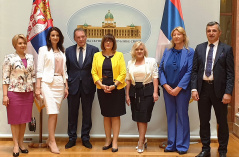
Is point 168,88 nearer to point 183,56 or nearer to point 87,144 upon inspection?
point 183,56

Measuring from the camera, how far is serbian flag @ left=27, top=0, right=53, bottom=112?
4.21m

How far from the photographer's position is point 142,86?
3949 millimetres

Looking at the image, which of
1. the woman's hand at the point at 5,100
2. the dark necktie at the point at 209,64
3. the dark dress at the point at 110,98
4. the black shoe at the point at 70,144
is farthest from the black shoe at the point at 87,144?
the dark necktie at the point at 209,64

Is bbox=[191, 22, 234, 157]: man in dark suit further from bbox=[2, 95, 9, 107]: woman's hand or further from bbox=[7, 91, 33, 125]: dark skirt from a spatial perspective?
bbox=[2, 95, 9, 107]: woman's hand

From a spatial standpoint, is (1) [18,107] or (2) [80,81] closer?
(1) [18,107]

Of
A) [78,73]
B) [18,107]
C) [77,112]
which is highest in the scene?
[78,73]

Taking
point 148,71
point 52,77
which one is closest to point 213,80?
point 148,71

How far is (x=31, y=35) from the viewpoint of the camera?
4.23 metres

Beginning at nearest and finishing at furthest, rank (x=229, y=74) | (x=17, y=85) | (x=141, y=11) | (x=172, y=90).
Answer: (x=229, y=74) → (x=17, y=85) → (x=172, y=90) → (x=141, y=11)

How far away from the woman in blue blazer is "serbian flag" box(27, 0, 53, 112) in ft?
5.42

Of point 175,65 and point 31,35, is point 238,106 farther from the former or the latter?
point 31,35

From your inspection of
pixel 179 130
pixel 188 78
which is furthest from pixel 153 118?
pixel 188 78

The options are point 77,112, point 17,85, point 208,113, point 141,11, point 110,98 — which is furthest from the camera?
point 141,11

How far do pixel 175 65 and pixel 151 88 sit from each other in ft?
1.38
